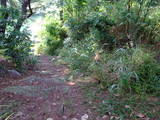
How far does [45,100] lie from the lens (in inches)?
113

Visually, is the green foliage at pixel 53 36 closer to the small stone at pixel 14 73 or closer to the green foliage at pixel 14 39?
the green foliage at pixel 14 39

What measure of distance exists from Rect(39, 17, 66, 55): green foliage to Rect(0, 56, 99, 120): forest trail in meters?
5.58

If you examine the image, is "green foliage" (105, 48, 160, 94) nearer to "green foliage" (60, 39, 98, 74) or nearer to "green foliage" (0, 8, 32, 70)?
"green foliage" (60, 39, 98, 74)

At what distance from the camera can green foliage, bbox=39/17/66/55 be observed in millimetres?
9117

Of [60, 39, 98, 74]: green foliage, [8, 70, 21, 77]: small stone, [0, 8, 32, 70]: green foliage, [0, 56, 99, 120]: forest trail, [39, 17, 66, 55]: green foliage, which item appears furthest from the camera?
[39, 17, 66, 55]: green foliage

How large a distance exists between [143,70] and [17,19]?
124 inches

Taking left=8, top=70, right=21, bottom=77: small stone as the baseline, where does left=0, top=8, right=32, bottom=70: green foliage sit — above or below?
above

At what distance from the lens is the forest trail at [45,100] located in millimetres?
2506

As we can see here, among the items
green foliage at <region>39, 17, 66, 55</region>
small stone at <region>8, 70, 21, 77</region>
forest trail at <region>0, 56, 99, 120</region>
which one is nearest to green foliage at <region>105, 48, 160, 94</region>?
forest trail at <region>0, 56, 99, 120</region>

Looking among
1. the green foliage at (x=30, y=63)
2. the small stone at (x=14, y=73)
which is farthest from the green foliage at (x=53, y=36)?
the small stone at (x=14, y=73)

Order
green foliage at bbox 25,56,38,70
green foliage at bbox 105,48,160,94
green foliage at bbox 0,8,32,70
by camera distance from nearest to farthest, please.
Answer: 1. green foliage at bbox 105,48,160,94
2. green foliage at bbox 0,8,32,70
3. green foliage at bbox 25,56,38,70

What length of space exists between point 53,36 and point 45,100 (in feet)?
21.9

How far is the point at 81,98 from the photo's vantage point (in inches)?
117

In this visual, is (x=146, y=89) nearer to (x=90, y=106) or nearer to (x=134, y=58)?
(x=134, y=58)
